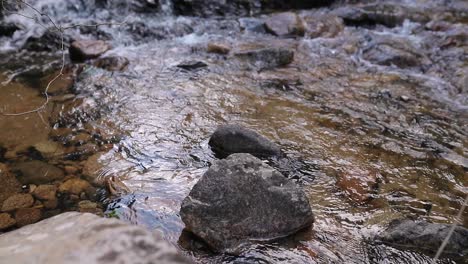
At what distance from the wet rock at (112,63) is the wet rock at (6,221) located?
2.96 meters

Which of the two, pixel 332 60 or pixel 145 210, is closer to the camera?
pixel 145 210

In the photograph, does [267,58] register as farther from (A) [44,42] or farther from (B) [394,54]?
(A) [44,42]

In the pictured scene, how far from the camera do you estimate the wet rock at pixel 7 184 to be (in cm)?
299

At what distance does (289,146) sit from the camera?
3.75 metres

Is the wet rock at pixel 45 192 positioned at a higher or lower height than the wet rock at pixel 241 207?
lower

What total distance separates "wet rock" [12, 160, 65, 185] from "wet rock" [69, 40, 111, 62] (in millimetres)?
2662

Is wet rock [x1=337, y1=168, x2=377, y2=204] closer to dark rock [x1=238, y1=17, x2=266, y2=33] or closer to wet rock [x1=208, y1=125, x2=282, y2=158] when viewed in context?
wet rock [x1=208, y1=125, x2=282, y2=158]

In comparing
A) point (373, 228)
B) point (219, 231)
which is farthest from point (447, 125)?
point (219, 231)

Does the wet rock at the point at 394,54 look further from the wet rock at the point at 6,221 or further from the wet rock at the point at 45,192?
the wet rock at the point at 6,221

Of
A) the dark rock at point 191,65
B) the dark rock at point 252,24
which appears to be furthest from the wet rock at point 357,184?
the dark rock at point 252,24

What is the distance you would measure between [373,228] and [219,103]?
2.32 m

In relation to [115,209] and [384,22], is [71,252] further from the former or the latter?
[384,22]

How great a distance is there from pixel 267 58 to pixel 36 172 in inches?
137

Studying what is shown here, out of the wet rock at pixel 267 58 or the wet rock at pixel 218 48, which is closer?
the wet rock at pixel 267 58
